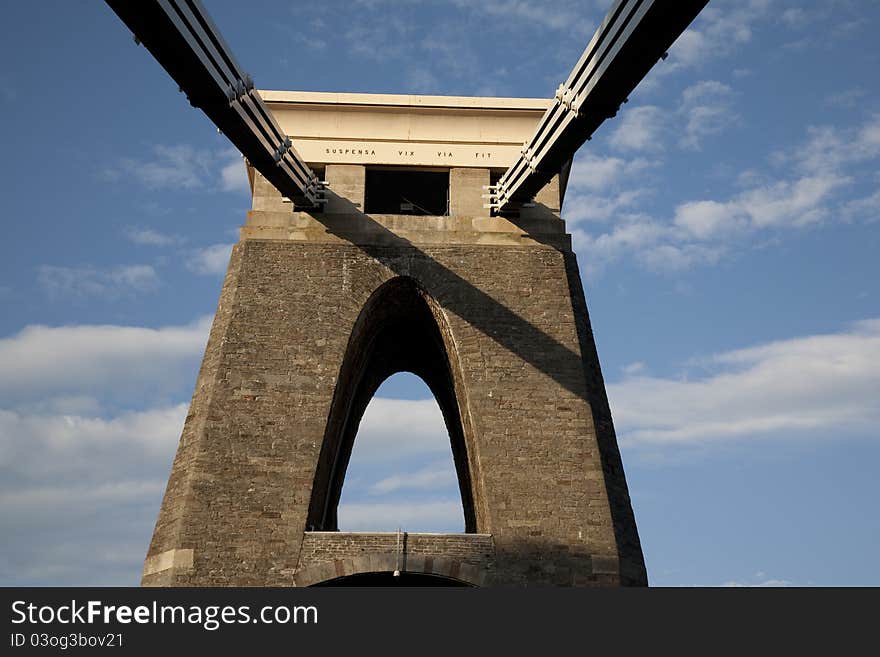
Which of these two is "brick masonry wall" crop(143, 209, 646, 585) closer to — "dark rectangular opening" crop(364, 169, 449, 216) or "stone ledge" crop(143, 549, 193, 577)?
"stone ledge" crop(143, 549, 193, 577)

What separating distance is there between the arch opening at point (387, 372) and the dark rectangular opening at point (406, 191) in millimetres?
3023

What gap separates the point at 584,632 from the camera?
16.8 m

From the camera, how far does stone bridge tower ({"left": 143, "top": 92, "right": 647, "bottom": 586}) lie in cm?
2192

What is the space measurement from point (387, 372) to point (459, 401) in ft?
23.5

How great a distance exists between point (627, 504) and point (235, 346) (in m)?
9.38

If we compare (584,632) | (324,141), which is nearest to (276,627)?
(584,632)

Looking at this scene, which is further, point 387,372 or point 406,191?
point 387,372

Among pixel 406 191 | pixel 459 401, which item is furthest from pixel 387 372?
pixel 459 401

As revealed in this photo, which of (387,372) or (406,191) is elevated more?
(406,191)

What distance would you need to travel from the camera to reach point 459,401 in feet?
81.7

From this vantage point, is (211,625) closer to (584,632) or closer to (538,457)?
(584,632)

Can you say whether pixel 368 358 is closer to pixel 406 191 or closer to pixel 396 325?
pixel 396 325

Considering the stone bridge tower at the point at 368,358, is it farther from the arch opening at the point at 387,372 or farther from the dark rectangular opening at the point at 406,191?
the dark rectangular opening at the point at 406,191

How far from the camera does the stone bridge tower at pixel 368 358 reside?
2192 centimetres
